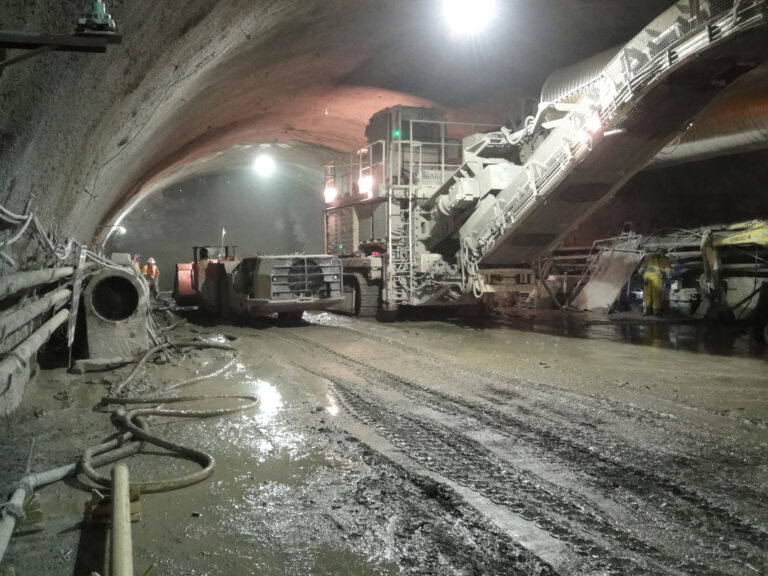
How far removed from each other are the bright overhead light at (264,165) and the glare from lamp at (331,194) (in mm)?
8026

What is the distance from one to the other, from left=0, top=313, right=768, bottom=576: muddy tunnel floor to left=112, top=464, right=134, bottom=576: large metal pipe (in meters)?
0.33

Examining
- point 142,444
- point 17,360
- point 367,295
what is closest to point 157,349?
point 17,360

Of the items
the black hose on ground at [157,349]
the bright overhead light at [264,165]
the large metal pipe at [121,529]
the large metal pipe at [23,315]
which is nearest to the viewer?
the large metal pipe at [121,529]

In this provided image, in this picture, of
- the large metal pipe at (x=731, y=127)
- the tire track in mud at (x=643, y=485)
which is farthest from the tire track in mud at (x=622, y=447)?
the large metal pipe at (x=731, y=127)

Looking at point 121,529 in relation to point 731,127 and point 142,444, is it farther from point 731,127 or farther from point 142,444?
point 731,127

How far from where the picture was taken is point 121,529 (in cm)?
246

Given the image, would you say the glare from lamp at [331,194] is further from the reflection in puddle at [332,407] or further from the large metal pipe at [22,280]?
the large metal pipe at [22,280]

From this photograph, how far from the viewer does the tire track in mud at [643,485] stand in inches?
118

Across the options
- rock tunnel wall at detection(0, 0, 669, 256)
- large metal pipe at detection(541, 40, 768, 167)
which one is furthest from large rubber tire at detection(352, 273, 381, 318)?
large metal pipe at detection(541, 40, 768, 167)

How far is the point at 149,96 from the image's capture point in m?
6.54

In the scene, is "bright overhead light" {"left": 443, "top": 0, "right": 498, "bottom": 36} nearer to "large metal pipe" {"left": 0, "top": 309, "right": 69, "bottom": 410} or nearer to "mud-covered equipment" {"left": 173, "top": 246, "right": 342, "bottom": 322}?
"mud-covered equipment" {"left": 173, "top": 246, "right": 342, "bottom": 322}

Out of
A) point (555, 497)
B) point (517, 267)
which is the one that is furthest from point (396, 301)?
point (555, 497)

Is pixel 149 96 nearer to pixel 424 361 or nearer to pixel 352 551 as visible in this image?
pixel 424 361

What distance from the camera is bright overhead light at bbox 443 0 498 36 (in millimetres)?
10102
